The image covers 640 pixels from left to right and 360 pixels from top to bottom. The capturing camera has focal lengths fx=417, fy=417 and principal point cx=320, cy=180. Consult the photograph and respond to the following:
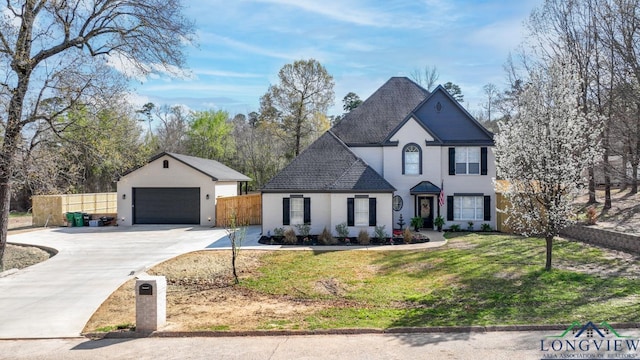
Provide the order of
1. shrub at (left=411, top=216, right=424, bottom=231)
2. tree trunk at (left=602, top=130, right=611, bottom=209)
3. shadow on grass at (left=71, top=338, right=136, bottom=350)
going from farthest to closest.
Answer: shrub at (left=411, top=216, right=424, bottom=231), tree trunk at (left=602, top=130, right=611, bottom=209), shadow on grass at (left=71, top=338, right=136, bottom=350)

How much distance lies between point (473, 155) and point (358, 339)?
60.1 feet

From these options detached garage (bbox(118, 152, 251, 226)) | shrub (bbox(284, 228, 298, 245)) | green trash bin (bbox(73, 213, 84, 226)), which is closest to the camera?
shrub (bbox(284, 228, 298, 245))

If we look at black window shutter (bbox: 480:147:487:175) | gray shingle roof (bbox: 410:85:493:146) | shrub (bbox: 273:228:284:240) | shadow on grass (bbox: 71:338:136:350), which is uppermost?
gray shingle roof (bbox: 410:85:493:146)

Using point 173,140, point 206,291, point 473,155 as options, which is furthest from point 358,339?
point 173,140

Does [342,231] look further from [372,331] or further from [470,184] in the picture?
[372,331]

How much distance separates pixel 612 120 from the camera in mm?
19203

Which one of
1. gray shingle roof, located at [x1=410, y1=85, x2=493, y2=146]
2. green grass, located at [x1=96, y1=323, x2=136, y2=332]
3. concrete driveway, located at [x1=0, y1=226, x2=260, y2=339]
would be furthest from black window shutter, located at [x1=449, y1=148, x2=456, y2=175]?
green grass, located at [x1=96, y1=323, x2=136, y2=332]

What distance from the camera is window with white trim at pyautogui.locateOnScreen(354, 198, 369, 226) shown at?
831 inches

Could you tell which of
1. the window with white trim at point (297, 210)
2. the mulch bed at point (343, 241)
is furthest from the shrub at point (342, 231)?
the window with white trim at point (297, 210)

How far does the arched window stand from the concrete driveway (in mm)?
9460

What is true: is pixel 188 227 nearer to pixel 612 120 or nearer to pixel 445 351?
pixel 445 351

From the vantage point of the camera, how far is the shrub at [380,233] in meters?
20.4

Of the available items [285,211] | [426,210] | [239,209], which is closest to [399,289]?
[285,211]

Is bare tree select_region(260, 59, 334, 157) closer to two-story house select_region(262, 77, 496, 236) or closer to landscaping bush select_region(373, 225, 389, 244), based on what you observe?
two-story house select_region(262, 77, 496, 236)
